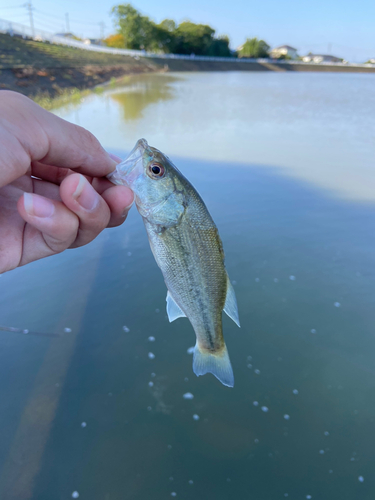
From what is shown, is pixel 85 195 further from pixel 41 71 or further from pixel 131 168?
pixel 41 71

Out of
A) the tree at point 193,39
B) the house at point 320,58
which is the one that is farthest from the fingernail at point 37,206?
the house at point 320,58

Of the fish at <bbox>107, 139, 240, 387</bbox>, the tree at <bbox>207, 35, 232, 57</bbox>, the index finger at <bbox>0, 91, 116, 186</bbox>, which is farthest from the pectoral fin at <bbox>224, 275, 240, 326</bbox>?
the tree at <bbox>207, 35, 232, 57</bbox>

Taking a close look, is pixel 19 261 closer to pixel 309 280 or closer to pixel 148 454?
pixel 148 454

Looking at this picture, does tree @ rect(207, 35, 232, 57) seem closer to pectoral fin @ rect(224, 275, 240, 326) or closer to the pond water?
the pond water

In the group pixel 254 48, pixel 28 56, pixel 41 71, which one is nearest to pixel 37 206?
pixel 41 71

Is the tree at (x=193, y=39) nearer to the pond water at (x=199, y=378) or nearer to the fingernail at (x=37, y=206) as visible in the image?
the pond water at (x=199, y=378)
